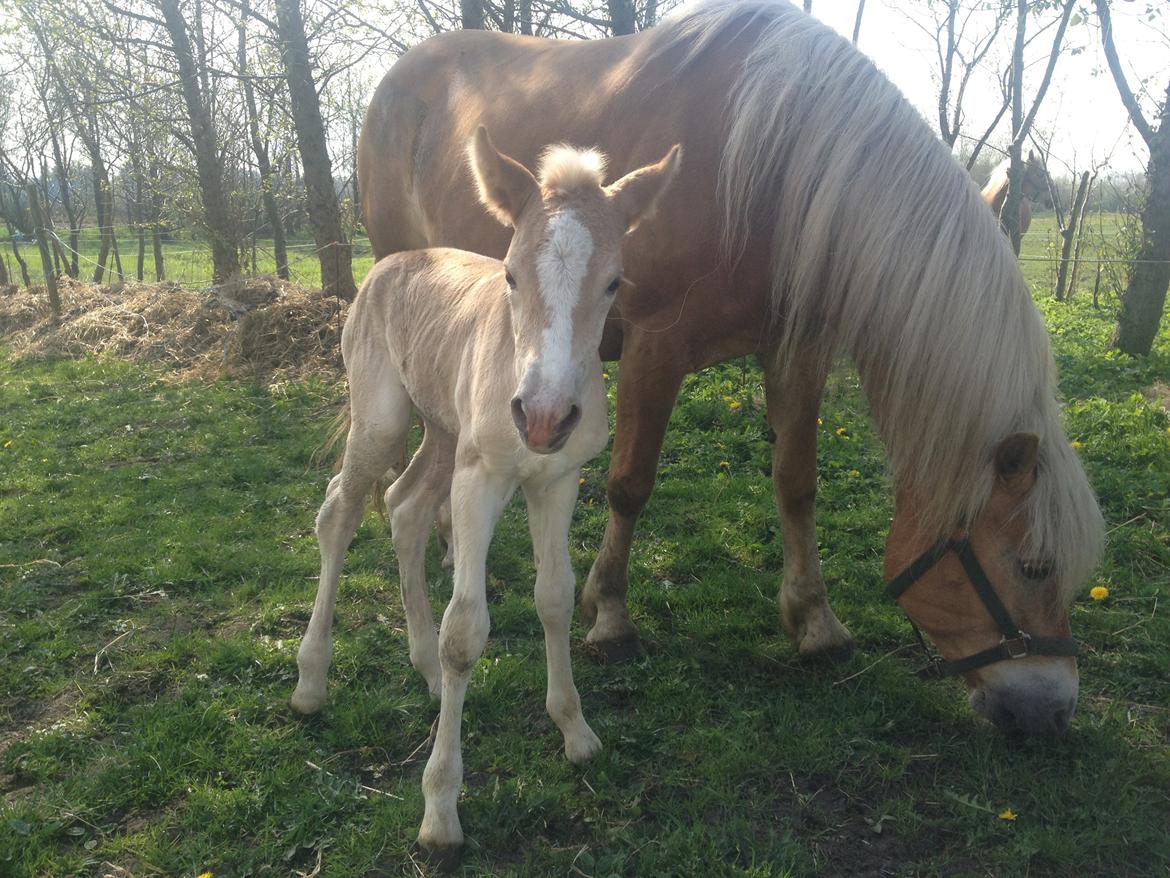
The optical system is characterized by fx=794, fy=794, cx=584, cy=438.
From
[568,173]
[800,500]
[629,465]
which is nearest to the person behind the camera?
[568,173]

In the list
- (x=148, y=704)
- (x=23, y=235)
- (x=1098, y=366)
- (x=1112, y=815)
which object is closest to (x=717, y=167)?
(x=1112, y=815)

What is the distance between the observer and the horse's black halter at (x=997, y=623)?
7.71 ft

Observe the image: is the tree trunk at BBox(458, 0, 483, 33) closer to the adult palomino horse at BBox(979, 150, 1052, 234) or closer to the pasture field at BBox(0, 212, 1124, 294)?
the pasture field at BBox(0, 212, 1124, 294)

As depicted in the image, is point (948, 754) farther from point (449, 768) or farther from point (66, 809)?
point (66, 809)

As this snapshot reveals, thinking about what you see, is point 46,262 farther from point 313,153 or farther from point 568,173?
point 568,173

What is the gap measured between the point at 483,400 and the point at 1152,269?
286 inches

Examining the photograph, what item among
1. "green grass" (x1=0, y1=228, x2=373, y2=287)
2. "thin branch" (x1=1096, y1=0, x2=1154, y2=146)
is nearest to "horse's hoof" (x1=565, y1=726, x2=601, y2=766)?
"thin branch" (x1=1096, y1=0, x2=1154, y2=146)

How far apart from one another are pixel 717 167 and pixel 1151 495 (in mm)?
2960

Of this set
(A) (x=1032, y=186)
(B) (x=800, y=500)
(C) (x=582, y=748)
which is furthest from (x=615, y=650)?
(A) (x=1032, y=186)

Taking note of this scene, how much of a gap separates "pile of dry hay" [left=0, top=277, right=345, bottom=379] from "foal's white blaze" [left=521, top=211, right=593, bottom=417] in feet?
21.6

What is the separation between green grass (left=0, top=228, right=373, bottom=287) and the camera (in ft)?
42.7

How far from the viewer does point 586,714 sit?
2.84 m

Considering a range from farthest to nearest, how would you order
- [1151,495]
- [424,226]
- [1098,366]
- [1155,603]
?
[1098,366]
[424,226]
[1151,495]
[1155,603]

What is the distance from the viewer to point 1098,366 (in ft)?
21.7
